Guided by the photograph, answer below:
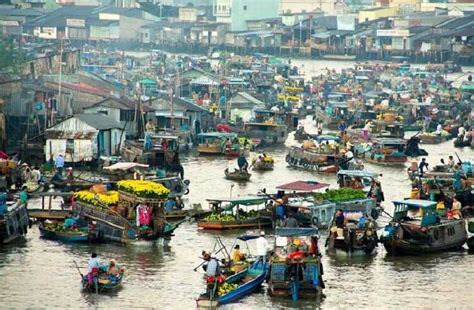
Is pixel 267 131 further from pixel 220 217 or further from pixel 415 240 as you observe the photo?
pixel 415 240

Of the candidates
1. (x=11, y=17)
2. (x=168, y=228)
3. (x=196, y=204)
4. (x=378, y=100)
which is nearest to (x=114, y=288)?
(x=168, y=228)

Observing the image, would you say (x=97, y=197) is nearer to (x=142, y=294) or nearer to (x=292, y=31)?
(x=142, y=294)

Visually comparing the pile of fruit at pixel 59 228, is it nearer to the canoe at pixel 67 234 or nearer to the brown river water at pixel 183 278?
the canoe at pixel 67 234

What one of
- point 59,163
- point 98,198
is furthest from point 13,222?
point 59,163

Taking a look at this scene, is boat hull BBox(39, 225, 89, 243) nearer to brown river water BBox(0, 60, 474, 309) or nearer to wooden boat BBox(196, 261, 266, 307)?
brown river water BBox(0, 60, 474, 309)

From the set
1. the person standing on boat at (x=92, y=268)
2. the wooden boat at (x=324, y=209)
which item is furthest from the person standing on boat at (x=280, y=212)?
the person standing on boat at (x=92, y=268)
